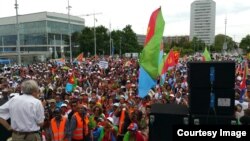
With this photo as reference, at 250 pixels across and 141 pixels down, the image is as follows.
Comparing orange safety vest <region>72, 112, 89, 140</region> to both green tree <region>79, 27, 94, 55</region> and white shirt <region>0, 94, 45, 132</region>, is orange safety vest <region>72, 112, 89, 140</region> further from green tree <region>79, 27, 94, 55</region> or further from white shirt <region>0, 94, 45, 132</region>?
green tree <region>79, 27, 94, 55</region>

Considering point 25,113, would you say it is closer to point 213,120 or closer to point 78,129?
point 213,120

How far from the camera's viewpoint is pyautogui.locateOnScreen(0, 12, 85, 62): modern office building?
99438mm

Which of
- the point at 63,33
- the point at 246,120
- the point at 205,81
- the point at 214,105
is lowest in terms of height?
the point at 246,120

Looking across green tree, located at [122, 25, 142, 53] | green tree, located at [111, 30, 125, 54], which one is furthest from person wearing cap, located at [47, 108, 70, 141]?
green tree, located at [122, 25, 142, 53]

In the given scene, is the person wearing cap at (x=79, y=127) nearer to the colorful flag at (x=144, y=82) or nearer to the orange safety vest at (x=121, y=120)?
the orange safety vest at (x=121, y=120)

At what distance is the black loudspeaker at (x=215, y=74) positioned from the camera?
161 inches

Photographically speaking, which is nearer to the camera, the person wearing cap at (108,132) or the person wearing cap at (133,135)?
the person wearing cap at (133,135)

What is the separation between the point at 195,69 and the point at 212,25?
201866 mm

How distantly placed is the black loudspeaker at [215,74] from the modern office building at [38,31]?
3634 inches

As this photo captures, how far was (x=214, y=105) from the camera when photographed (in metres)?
4.20

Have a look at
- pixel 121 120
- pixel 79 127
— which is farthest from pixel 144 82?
pixel 79 127

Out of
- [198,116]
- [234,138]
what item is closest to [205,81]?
[198,116]

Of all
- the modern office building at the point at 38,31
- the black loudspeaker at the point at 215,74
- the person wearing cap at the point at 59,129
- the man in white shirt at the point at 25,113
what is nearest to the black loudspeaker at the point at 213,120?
the black loudspeaker at the point at 215,74

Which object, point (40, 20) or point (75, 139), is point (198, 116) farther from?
point (40, 20)
